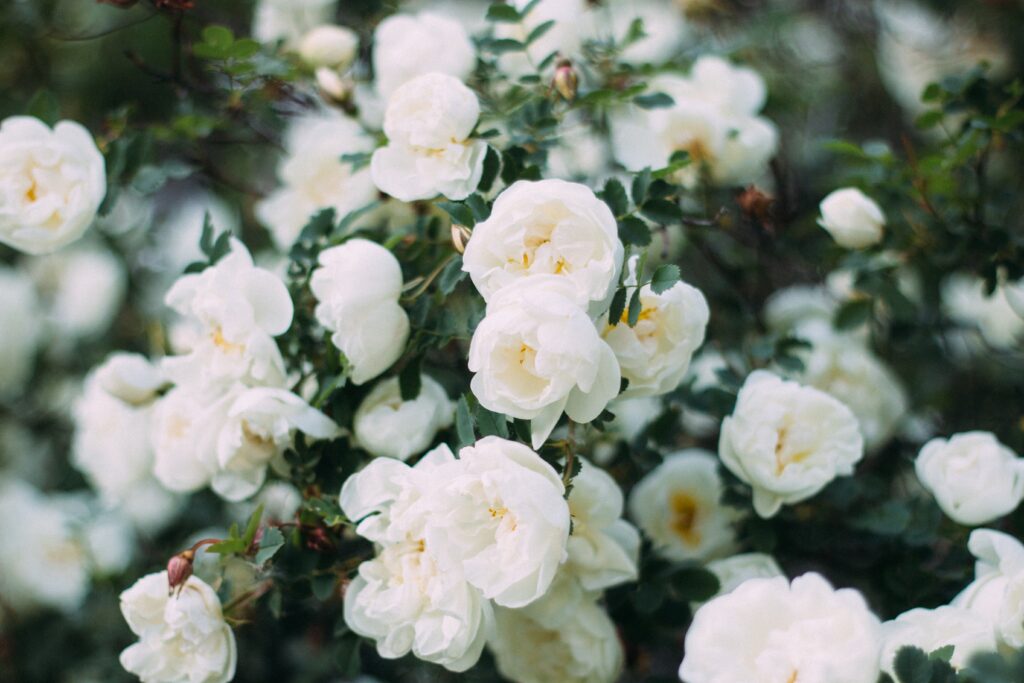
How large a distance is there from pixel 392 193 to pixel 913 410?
788mm

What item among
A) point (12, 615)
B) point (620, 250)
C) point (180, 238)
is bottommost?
point (12, 615)

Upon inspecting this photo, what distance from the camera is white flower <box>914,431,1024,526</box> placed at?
797 mm

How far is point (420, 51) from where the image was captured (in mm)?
939

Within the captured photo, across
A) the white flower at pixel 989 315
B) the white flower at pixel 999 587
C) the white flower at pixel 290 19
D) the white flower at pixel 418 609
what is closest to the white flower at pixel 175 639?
the white flower at pixel 418 609

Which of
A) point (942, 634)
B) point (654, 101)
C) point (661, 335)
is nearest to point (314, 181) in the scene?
point (654, 101)

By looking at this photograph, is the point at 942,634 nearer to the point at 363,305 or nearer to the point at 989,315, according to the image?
the point at 363,305

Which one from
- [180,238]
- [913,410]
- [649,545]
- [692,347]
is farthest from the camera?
[180,238]

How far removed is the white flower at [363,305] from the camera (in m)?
0.75

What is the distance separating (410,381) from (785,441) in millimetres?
328

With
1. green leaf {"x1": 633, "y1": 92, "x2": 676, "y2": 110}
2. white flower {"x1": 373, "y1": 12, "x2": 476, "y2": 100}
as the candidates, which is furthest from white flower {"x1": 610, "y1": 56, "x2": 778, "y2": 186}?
white flower {"x1": 373, "y1": 12, "x2": 476, "y2": 100}

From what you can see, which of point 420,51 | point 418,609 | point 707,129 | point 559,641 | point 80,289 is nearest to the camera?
point 418,609

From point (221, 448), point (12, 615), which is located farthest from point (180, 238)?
point (221, 448)

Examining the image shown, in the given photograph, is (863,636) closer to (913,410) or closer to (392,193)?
(392,193)

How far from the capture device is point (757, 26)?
54.2 inches
